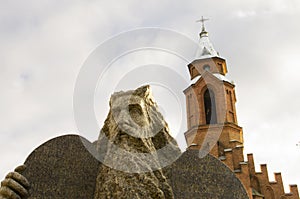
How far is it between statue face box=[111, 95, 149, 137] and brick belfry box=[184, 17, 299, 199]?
14.0 m

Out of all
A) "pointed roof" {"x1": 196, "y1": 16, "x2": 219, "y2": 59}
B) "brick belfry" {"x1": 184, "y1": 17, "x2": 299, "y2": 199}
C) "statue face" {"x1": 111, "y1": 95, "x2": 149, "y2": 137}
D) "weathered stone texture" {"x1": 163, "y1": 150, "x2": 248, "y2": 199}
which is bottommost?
"weathered stone texture" {"x1": 163, "y1": 150, "x2": 248, "y2": 199}

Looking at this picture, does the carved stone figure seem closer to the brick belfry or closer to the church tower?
the brick belfry

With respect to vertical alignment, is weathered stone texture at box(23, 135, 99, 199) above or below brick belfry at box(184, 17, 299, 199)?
below

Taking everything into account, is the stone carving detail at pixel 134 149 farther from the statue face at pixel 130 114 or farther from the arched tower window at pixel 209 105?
the arched tower window at pixel 209 105

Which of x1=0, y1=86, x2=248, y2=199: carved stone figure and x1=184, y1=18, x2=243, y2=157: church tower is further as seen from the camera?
x1=184, y1=18, x2=243, y2=157: church tower

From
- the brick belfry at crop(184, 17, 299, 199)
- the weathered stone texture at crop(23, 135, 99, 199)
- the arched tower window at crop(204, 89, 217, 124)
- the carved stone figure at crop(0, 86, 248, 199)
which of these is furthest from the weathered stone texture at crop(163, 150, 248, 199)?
the arched tower window at crop(204, 89, 217, 124)

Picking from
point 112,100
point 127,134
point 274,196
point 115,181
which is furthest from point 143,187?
point 274,196

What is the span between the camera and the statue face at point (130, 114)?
4551 mm

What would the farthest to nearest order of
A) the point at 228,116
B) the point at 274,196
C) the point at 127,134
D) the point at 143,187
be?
the point at 228,116 → the point at 274,196 → the point at 127,134 → the point at 143,187

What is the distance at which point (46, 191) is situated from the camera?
4.70 m

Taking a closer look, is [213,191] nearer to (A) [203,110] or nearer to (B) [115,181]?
(B) [115,181]

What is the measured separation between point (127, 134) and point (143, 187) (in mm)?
654

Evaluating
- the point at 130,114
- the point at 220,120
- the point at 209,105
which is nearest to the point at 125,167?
the point at 130,114

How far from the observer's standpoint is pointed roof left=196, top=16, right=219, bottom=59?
2620cm
